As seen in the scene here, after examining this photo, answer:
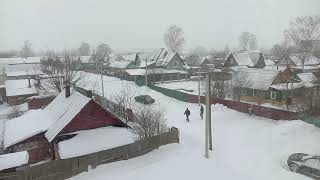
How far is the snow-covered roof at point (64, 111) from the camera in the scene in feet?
59.4

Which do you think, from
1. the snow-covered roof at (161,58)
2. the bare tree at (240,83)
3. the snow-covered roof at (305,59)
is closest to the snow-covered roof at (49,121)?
the bare tree at (240,83)

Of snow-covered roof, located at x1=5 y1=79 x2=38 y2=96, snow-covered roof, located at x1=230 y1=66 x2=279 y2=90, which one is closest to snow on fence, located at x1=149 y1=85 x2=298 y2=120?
snow-covered roof, located at x1=230 y1=66 x2=279 y2=90

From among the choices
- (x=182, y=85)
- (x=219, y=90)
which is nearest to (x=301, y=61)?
(x=182, y=85)

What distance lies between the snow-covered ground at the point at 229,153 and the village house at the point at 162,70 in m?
24.5

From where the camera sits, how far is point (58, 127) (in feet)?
59.9

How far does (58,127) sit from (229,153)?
10.4 meters

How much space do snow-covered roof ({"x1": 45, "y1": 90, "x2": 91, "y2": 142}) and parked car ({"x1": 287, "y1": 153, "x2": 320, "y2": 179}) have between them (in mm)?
12036

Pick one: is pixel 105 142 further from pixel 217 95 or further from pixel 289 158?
pixel 217 95

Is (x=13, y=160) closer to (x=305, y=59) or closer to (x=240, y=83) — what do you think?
(x=240, y=83)

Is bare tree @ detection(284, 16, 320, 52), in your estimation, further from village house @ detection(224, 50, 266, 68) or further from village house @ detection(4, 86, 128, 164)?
village house @ detection(4, 86, 128, 164)

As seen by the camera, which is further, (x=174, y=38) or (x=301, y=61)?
(x=174, y=38)

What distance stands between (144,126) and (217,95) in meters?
16.2

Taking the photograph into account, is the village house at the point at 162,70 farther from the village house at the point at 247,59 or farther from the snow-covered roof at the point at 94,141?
the snow-covered roof at the point at 94,141

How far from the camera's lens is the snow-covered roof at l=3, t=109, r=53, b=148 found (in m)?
19.2
